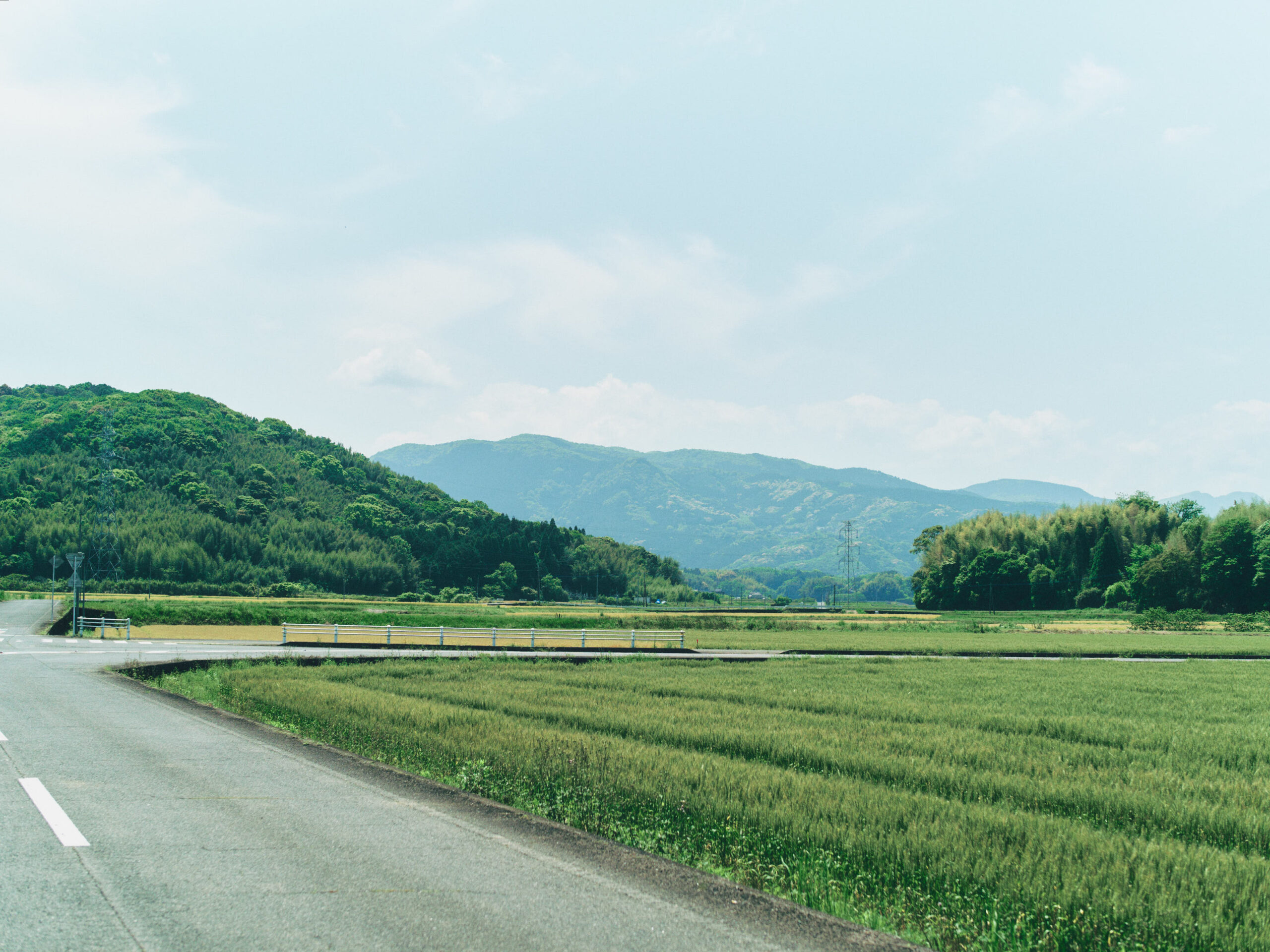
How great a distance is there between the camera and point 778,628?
7150cm

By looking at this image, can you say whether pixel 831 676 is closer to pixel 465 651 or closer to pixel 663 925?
pixel 465 651

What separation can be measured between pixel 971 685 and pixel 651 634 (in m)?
23.5

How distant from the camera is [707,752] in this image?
44.8 feet

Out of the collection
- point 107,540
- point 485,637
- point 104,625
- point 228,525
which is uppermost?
point 228,525

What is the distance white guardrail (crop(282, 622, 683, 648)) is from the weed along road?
31.9m

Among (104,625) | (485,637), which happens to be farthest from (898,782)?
(104,625)

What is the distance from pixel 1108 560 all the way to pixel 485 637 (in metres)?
112

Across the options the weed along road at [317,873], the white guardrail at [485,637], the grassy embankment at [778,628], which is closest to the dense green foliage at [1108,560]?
the grassy embankment at [778,628]

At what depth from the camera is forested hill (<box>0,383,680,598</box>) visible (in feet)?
432

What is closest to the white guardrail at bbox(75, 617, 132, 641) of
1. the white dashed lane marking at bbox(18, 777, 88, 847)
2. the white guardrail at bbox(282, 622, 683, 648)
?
the white guardrail at bbox(282, 622, 683, 648)

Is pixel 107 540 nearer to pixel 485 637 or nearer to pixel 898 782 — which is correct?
pixel 485 637

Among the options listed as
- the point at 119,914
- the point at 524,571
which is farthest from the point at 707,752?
the point at 524,571

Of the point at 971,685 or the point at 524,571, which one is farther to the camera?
the point at 524,571

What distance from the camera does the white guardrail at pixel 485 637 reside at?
4475 cm
